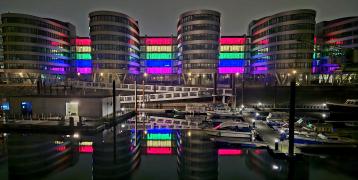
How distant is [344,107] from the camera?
4425cm

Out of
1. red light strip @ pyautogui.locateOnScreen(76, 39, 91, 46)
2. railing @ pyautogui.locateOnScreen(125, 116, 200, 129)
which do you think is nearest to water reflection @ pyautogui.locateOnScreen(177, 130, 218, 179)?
railing @ pyautogui.locateOnScreen(125, 116, 200, 129)

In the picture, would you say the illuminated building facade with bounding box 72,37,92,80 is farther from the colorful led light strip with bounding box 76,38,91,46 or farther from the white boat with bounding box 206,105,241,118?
the white boat with bounding box 206,105,241,118

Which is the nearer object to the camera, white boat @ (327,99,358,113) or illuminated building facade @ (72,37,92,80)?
white boat @ (327,99,358,113)

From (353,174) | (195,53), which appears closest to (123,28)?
(195,53)

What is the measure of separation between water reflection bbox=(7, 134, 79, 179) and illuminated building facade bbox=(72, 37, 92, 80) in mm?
68486

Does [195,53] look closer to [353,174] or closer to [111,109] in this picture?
[111,109]

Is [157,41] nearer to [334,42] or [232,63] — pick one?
[232,63]

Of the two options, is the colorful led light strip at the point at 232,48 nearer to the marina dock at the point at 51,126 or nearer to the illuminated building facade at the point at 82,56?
the illuminated building facade at the point at 82,56

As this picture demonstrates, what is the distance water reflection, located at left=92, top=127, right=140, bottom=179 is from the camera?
18859 millimetres

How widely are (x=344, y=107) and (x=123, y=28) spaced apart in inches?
2653

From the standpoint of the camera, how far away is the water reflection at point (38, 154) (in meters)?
18.9

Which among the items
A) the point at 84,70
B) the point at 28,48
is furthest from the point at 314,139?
the point at 84,70

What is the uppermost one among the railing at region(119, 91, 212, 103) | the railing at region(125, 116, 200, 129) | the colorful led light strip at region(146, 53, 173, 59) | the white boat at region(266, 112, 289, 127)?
the colorful led light strip at region(146, 53, 173, 59)

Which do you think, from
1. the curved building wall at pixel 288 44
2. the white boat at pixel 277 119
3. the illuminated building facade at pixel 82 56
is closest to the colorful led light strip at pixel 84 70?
the illuminated building facade at pixel 82 56
